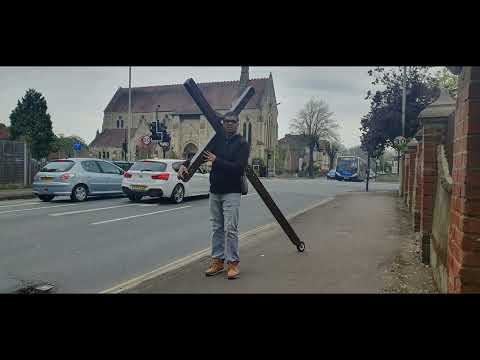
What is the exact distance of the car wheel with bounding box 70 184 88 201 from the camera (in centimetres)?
1345

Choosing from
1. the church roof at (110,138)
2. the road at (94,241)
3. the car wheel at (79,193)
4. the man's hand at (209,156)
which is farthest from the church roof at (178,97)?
the man's hand at (209,156)

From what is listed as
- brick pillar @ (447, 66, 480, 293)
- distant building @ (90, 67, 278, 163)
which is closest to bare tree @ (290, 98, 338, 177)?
distant building @ (90, 67, 278, 163)

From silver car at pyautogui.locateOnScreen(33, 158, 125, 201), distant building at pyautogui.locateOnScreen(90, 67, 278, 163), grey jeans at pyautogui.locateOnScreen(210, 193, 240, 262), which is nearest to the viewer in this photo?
grey jeans at pyautogui.locateOnScreen(210, 193, 240, 262)

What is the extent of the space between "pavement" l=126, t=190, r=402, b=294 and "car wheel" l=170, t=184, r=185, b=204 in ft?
19.5

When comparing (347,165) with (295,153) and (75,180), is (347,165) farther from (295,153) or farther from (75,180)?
(295,153)

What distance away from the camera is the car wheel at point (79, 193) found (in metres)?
13.5

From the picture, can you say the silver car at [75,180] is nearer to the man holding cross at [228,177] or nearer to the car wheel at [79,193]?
the car wheel at [79,193]

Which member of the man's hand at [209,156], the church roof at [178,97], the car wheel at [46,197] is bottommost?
the car wheel at [46,197]

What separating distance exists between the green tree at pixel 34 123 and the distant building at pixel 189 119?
1614 centimetres

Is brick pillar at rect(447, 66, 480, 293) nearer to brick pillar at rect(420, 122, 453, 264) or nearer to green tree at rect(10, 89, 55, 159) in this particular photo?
brick pillar at rect(420, 122, 453, 264)
